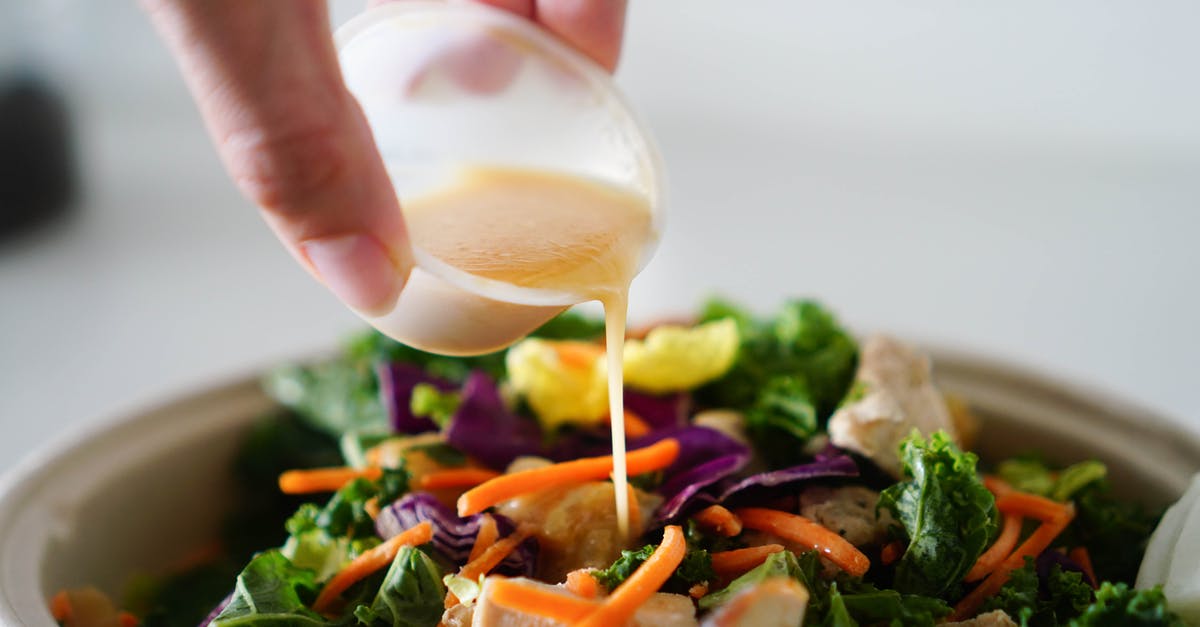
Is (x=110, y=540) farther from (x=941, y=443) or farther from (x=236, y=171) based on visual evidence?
(x=941, y=443)

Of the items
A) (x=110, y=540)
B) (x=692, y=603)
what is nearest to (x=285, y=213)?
(x=692, y=603)

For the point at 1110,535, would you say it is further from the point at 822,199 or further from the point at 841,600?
the point at 822,199

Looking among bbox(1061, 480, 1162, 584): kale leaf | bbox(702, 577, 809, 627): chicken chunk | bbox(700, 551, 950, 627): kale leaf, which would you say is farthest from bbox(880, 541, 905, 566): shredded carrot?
bbox(1061, 480, 1162, 584): kale leaf

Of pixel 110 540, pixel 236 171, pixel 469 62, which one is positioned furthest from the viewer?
pixel 110 540

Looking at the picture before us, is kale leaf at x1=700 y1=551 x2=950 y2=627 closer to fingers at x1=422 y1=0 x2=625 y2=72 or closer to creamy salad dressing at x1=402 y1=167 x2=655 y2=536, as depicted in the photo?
creamy salad dressing at x1=402 y1=167 x2=655 y2=536

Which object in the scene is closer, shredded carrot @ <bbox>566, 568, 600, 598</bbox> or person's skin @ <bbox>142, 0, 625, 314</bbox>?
person's skin @ <bbox>142, 0, 625, 314</bbox>

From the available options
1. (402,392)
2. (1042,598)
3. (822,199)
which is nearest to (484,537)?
(402,392)

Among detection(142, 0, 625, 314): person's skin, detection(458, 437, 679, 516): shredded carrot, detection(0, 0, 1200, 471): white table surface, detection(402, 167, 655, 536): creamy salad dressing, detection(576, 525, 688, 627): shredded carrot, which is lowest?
detection(0, 0, 1200, 471): white table surface

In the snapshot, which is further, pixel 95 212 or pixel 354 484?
pixel 95 212
